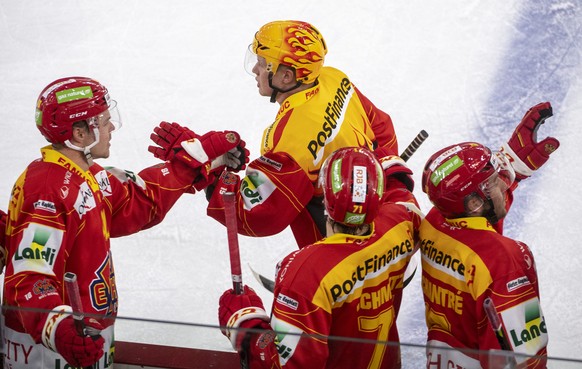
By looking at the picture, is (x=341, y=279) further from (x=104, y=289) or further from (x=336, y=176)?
(x=104, y=289)

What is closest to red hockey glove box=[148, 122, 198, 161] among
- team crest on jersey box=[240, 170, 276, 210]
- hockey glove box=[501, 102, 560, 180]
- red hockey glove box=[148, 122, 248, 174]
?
red hockey glove box=[148, 122, 248, 174]

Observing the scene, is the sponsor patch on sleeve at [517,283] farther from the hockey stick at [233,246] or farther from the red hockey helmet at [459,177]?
the hockey stick at [233,246]

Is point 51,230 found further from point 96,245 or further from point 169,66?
point 169,66

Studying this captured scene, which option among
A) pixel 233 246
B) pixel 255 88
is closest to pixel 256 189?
pixel 233 246

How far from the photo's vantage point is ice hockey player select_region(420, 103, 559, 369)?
9.22 ft

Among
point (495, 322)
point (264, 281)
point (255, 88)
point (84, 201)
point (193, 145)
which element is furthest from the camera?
point (255, 88)

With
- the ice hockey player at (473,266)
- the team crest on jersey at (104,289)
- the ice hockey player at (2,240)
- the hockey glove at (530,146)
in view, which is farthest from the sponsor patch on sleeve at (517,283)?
the ice hockey player at (2,240)

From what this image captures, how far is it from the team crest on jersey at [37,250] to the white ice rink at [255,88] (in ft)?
5.14

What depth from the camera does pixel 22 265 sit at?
304 cm

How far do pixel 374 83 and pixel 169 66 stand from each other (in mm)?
1247

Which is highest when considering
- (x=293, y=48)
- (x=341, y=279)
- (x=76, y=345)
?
(x=293, y=48)

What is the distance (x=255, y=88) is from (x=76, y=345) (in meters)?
3.35

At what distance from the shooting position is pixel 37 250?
120 inches

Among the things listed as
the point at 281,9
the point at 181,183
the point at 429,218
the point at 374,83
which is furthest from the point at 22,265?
the point at 281,9
